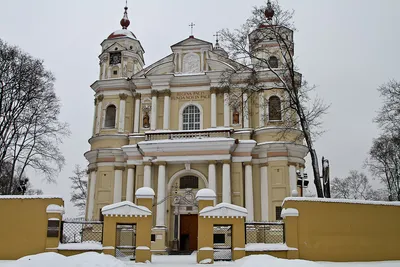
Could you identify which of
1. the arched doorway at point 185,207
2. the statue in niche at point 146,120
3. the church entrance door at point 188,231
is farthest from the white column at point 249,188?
the statue in niche at point 146,120

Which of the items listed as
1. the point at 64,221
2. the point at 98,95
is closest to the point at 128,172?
the point at 98,95

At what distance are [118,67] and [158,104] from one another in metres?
4.65

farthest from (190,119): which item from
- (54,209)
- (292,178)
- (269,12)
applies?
(54,209)

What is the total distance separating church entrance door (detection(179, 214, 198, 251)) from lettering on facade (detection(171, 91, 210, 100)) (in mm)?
7588

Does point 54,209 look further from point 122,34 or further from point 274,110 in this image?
point 122,34

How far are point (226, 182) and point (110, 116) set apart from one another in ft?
31.7

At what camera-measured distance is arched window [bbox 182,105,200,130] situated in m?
28.5

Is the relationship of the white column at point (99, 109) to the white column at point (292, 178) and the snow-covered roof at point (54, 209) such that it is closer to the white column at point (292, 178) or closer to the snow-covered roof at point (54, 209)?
the white column at point (292, 178)

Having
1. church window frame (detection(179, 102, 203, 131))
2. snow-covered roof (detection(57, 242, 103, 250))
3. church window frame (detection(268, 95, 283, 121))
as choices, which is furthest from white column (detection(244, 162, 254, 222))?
snow-covered roof (detection(57, 242, 103, 250))

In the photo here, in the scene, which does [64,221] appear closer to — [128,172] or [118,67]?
[128,172]

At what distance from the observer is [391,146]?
35.8 meters

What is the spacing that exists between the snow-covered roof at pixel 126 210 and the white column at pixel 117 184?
12349 millimetres

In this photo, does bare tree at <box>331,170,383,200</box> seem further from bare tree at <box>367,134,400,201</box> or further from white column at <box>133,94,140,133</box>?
white column at <box>133,94,140,133</box>

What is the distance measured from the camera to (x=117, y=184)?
27.9 metres
